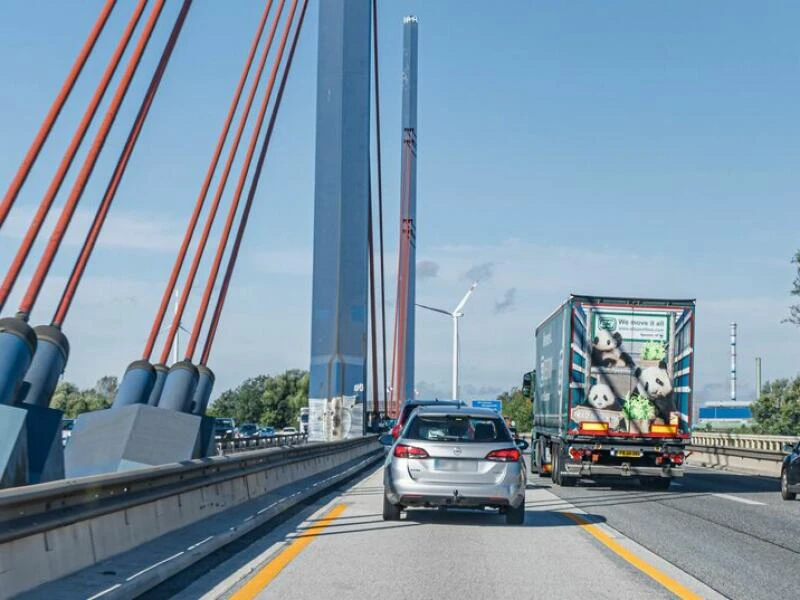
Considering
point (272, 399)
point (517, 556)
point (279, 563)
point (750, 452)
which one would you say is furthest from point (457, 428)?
point (272, 399)

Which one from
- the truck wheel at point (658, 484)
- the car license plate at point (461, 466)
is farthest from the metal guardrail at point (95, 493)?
the truck wheel at point (658, 484)

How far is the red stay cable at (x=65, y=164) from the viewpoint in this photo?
13.3 meters

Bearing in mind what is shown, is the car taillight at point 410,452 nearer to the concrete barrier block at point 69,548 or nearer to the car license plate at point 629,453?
the concrete barrier block at point 69,548

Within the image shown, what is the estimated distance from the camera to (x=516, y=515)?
15.3 meters

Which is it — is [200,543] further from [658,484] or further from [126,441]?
[658,484]

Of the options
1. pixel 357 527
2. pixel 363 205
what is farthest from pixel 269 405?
pixel 357 527

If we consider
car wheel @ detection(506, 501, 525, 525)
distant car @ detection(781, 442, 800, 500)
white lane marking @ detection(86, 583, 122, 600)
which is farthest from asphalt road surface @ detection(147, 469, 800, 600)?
distant car @ detection(781, 442, 800, 500)

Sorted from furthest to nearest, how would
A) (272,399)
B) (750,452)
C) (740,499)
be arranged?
(272,399), (750,452), (740,499)

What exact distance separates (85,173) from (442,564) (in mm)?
7170

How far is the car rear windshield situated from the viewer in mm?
Result: 15359

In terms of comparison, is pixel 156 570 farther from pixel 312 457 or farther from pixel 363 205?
pixel 363 205

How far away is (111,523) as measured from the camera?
10.2m

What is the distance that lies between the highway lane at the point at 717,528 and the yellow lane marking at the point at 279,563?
11.9 ft

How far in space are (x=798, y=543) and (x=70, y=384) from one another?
506 ft
